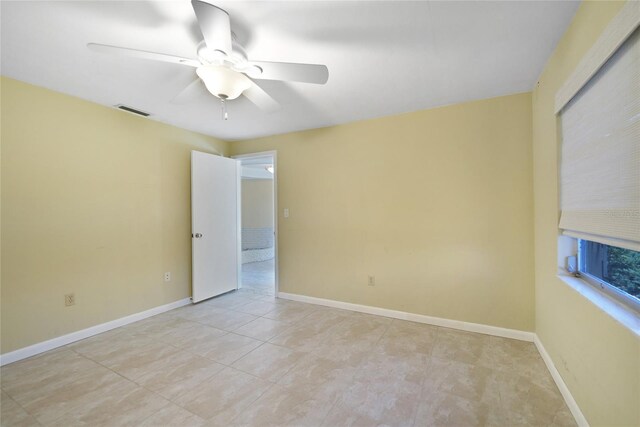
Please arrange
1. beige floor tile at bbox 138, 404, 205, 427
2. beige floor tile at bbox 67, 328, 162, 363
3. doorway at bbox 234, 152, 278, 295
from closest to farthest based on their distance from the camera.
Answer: beige floor tile at bbox 138, 404, 205, 427 → beige floor tile at bbox 67, 328, 162, 363 → doorway at bbox 234, 152, 278, 295

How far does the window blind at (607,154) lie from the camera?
1.01m

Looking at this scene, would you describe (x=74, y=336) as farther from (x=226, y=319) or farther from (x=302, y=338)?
(x=302, y=338)

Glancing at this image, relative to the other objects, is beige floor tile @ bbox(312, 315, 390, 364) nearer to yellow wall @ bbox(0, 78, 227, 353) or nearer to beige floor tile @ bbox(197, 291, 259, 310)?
beige floor tile @ bbox(197, 291, 259, 310)

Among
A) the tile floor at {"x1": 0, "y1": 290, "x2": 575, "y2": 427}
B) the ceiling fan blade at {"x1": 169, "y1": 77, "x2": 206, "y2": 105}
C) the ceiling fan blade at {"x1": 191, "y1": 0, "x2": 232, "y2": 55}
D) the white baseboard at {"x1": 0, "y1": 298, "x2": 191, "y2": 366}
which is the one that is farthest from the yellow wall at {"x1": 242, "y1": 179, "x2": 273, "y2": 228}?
the ceiling fan blade at {"x1": 191, "y1": 0, "x2": 232, "y2": 55}

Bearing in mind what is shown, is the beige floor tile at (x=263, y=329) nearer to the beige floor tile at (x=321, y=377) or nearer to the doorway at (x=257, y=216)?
the beige floor tile at (x=321, y=377)

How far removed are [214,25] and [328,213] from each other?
2380 mm

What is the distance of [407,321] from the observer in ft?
9.21

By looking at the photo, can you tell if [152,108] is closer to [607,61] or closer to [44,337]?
[44,337]

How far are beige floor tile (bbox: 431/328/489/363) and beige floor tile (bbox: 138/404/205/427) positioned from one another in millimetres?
1792

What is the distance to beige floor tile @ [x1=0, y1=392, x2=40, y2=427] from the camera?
1489mm

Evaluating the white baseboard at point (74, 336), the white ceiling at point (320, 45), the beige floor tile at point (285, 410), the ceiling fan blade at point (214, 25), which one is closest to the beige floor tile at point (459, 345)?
the beige floor tile at point (285, 410)

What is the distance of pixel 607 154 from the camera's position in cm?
119

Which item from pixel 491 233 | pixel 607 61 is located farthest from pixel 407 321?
pixel 607 61

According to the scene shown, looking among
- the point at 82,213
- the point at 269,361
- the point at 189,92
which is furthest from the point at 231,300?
the point at 189,92
